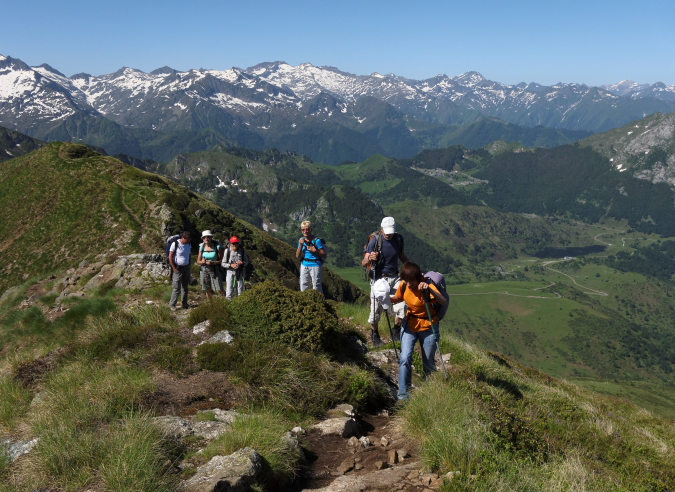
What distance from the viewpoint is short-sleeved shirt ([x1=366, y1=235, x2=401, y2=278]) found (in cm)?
1101

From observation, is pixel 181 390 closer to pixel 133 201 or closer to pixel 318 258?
pixel 318 258

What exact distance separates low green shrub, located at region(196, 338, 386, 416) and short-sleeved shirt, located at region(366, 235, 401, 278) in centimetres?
288

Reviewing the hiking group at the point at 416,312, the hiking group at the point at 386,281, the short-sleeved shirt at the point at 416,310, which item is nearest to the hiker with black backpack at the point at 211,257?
the hiking group at the point at 386,281

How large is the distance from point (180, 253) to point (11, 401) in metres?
7.95

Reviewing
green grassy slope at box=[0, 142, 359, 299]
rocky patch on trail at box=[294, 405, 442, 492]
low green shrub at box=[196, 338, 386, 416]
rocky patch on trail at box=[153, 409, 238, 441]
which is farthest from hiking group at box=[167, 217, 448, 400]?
green grassy slope at box=[0, 142, 359, 299]

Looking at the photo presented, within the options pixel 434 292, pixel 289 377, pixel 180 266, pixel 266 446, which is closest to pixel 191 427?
pixel 266 446

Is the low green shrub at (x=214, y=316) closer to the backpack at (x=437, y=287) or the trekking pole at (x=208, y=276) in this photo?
the trekking pole at (x=208, y=276)

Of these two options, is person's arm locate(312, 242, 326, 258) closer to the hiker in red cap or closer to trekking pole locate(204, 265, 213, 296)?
the hiker in red cap

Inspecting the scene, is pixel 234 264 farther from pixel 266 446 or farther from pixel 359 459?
pixel 359 459

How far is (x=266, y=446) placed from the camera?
232 inches

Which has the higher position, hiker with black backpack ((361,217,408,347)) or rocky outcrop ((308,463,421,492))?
hiker with black backpack ((361,217,408,347))

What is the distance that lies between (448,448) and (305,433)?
257cm

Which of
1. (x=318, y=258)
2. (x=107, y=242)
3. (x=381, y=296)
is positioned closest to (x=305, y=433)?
(x=381, y=296)

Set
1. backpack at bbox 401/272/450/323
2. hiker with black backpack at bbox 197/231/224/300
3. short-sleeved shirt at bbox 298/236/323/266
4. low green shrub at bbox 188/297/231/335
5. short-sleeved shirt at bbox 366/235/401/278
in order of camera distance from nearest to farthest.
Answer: backpack at bbox 401/272/450/323 → low green shrub at bbox 188/297/231/335 → short-sleeved shirt at bbox 366/235/401/278 → short-sleeved shirt at bbox 298/236/323/266 → hiker with black backpack at bbox 197/231/224/300
